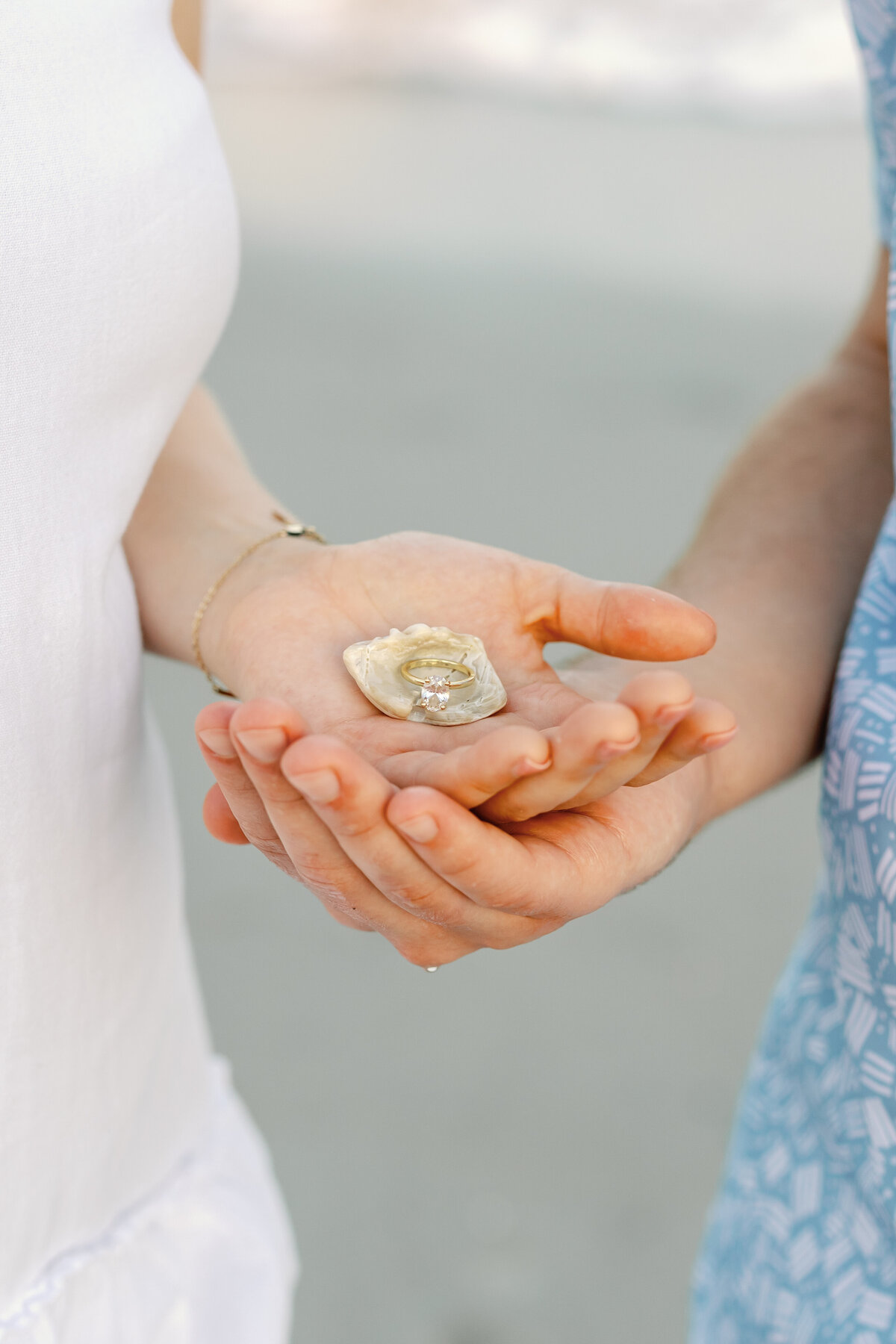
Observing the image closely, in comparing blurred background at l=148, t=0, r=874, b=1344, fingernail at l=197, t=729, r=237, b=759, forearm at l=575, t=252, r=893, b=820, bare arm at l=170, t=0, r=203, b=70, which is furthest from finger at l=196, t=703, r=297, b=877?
blurred background at l=148, t=0, r=874, b=1344

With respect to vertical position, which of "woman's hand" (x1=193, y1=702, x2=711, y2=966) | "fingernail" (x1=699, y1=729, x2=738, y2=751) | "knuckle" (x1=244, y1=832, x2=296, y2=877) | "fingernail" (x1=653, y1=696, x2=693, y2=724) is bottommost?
"knuckle" (x1=244, y1=832, x2=296, y2=877)

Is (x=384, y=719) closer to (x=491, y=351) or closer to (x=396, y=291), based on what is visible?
(x=491, y=351)

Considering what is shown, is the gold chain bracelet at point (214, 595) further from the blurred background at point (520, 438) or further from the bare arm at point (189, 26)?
the blurred background at point (520, 438)

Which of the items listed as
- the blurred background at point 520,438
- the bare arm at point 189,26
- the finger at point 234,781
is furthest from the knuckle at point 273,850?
the blurred background at point 520,438

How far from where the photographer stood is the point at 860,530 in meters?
0.86

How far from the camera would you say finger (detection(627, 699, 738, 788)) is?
51 centimetres

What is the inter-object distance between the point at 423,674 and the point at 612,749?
18 cm

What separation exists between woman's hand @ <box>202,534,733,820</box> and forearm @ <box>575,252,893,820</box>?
0.13 m

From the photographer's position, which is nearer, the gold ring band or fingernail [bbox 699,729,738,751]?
fingernail [bbox 699,729,738,751]

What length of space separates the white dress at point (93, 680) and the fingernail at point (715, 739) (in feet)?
1.06

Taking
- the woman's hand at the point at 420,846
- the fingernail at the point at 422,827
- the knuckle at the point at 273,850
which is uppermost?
the fingernail at the point at 422,827

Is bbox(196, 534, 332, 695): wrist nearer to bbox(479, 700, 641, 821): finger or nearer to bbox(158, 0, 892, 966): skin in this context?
bbox(158, 0, 892, 966): skin

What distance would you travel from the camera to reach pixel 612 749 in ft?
1.60

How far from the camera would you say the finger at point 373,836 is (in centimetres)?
48
